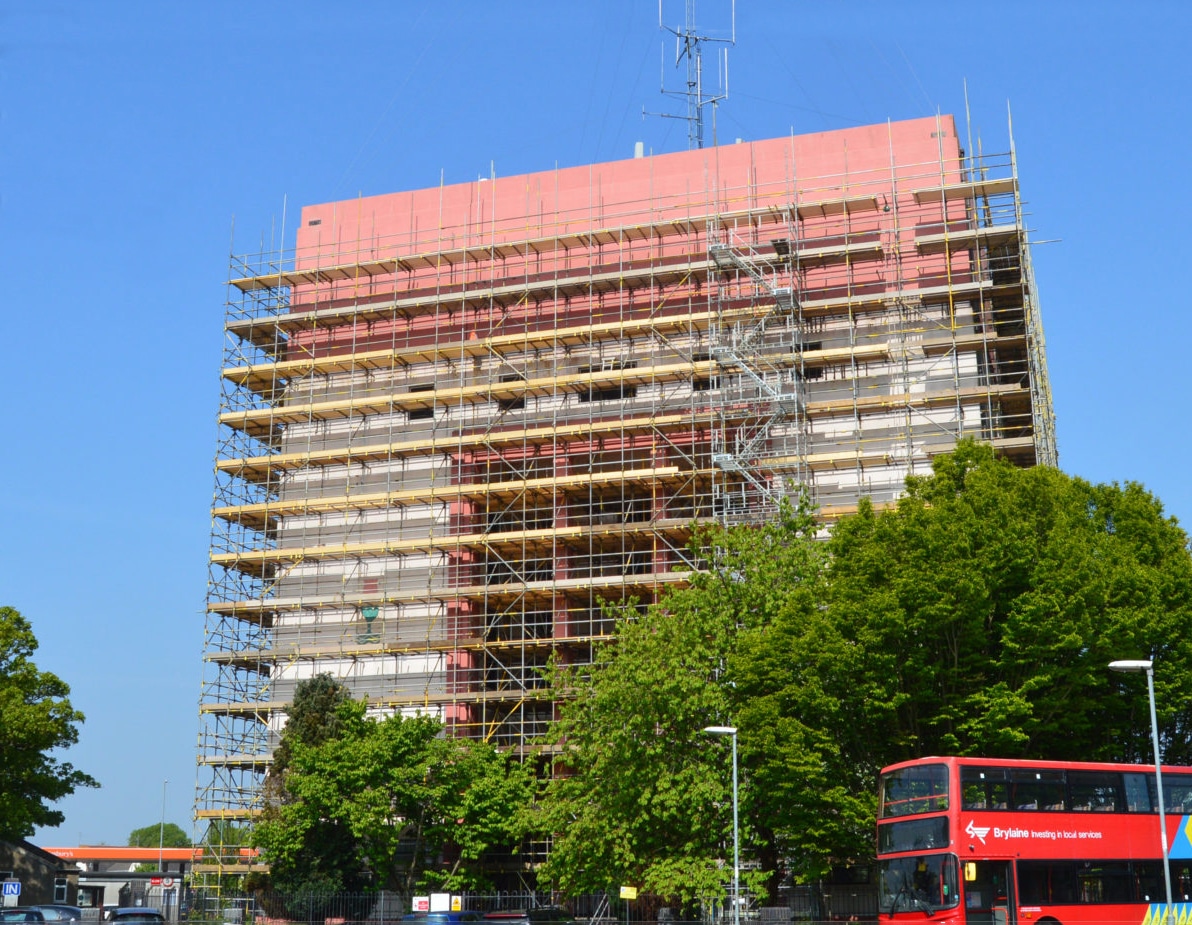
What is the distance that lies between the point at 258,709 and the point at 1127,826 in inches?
1253

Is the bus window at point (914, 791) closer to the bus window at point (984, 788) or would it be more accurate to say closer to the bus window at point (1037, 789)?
the bus window at point (984, 788)

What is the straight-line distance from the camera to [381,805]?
1660 inches

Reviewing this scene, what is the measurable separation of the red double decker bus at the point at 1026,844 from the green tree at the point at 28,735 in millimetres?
30122

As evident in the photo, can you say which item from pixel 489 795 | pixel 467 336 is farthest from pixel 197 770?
pixel 467 336

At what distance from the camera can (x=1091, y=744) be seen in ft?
120

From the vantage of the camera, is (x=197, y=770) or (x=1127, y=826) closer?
(x=1127, y=826)

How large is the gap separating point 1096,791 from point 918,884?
484 centimetres

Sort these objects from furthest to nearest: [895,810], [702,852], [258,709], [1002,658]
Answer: [258,709] → [702,852] → [1002,658] → [895,810]

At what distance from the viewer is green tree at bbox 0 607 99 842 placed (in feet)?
156

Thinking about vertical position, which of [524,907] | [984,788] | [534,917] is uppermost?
[984,788]

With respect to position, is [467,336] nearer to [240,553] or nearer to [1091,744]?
[240,553]

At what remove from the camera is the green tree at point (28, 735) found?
4741 cm

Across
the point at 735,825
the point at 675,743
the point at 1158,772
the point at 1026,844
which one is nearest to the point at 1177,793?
the point at 1158,772

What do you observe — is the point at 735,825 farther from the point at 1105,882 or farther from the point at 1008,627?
the point at 1105,882
